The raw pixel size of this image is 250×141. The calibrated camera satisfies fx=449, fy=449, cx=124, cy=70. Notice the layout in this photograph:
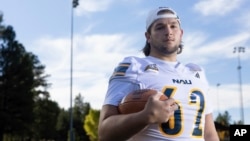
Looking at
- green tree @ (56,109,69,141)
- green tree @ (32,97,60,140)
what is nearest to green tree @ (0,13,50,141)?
green tree @ (32,97,60,140)

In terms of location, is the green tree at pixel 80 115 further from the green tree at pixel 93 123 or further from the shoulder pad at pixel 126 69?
the shoulder pad at pixel 126 69

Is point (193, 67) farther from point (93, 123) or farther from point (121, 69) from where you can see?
point (93, 123)

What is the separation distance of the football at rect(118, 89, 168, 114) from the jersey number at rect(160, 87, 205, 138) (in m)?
0.17

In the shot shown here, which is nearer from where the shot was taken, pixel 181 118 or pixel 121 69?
pixel 181 118

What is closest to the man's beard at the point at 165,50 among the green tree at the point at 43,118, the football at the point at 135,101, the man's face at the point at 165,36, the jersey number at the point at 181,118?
the man's face at the point at 165,36

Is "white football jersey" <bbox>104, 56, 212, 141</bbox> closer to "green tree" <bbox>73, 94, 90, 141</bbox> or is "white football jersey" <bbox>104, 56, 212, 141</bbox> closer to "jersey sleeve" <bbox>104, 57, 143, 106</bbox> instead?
"jersey sleeve" <bbox>104, 57, 143, 106</bbox>

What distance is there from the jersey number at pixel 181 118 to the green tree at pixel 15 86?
54.6 m

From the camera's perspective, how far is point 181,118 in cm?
296

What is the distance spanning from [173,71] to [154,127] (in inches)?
21.3

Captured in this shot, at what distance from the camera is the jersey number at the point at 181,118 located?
291 cm

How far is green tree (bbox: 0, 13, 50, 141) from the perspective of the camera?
5681 centimetres

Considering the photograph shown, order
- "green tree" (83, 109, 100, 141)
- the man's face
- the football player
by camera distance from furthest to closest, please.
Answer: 1. "green tree" (83, 109, 100, 141)
2. the man's face
3. the football player

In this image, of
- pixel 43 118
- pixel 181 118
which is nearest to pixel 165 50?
pixel 181 118

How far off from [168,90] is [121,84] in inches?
12.8
